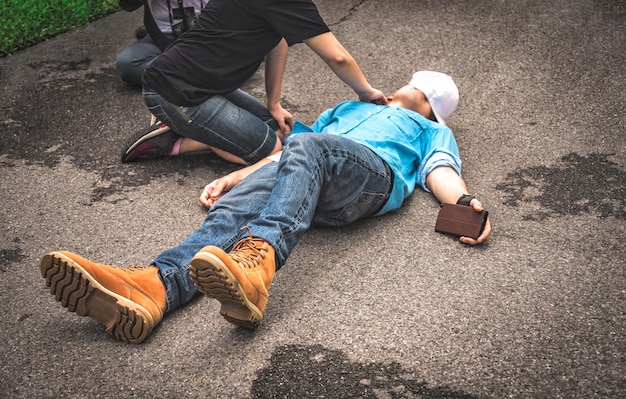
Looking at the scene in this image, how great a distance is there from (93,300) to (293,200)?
723 mm

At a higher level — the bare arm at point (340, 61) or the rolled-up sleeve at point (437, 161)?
the bare arm at point (340, 61)

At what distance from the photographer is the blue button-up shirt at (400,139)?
3.04 meters

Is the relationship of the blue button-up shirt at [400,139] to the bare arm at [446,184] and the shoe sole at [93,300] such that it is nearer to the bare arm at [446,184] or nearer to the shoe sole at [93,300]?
the bare arm at [446,184]

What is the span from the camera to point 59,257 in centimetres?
212

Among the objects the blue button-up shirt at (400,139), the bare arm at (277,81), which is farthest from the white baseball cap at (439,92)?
the bare arm at (277,81)

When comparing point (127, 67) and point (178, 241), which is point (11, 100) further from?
Result: point (178, 241)

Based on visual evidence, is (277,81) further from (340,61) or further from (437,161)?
(437,161)

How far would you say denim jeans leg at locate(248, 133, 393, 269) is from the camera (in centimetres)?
243

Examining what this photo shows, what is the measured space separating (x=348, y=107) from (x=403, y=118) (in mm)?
287

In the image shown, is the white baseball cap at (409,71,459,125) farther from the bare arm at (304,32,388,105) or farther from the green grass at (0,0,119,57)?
the green grass at (0,0,119,57)

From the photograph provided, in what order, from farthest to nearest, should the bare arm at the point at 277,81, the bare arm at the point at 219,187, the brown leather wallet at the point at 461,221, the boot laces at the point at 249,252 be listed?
1. the bare arm at the point at 277,81
2. the bare arm at the point at 219,187
3. the brown leather wallet at the point at 461,221
4. the boot laces at the point at 249,252

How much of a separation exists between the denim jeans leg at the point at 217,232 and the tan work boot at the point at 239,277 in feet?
0.71

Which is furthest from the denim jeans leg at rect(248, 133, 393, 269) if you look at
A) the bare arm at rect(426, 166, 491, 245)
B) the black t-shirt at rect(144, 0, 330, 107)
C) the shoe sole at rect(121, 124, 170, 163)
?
the shoe sole at rect(121, 124, 170, 163)

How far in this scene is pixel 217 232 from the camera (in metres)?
2.62
